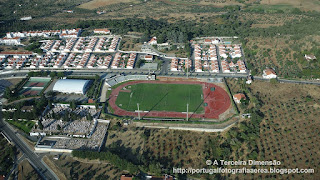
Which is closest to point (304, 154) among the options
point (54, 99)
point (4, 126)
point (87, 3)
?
point (54, 99)

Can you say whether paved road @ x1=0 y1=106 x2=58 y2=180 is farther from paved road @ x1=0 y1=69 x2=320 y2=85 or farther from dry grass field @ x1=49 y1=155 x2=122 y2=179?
paved road @ x1=0 y1=69 x2=320 y2=85

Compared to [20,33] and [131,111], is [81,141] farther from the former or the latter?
[20,33]

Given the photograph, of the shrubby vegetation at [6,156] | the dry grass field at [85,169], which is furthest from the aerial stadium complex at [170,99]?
the shrubby vegetation at [6,156]

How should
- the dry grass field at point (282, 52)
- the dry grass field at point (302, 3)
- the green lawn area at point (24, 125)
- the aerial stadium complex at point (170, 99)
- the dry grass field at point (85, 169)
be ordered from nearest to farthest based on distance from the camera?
the dry grass field at point (85, 169) < the green lawn area at point (24, 125) < the aerial stadium complex at point (170, 99) < the dry grass field at point (282, 52) < the dry grass field at point (302, 3)

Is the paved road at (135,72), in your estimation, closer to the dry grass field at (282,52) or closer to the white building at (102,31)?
the dry grass field at (282,52)

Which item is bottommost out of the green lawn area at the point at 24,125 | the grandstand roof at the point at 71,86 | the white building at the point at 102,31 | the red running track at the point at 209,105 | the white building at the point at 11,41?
the green lawn area at the point at 24,125

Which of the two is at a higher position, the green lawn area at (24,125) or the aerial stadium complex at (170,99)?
the aerial stadium complex at (170,99)

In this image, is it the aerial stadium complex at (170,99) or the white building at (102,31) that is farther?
the white building at (102,31)
